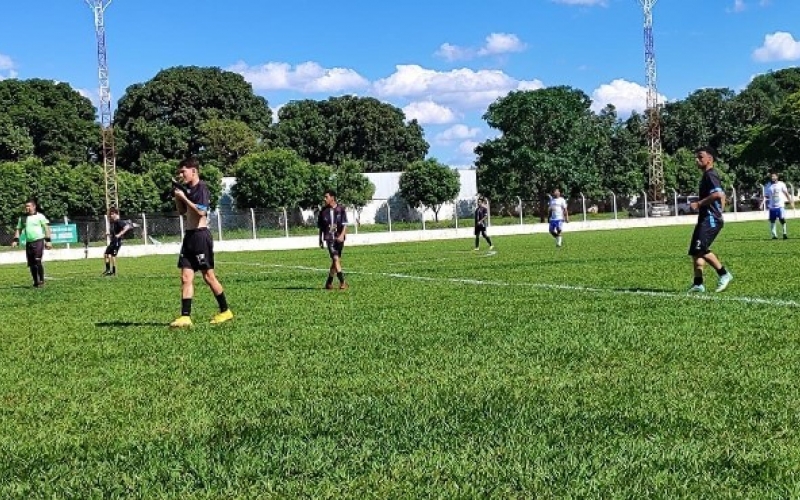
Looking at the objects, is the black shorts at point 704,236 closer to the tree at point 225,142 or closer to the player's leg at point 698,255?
the player's leg at point 698,255

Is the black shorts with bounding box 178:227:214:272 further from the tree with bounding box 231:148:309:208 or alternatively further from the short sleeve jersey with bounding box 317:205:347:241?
the tree with bounding box 231:148:309:208

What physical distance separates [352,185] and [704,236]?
54.2 m

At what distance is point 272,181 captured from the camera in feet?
194

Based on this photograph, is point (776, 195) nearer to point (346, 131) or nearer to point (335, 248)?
point (335, 248)

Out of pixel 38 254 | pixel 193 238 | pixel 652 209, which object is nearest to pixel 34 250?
pixel 38 254

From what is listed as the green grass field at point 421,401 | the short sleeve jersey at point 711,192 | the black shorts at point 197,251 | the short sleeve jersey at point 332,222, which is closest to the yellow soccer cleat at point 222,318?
the green grass field at point 421,401

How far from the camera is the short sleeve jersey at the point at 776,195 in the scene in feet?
73.8

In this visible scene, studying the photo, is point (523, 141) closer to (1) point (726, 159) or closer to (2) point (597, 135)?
(2) point (597, 135)

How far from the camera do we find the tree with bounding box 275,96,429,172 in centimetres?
8619

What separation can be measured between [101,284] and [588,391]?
1512 cm

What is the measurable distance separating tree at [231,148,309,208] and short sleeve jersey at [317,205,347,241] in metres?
44.8

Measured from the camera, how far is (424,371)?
6.04 meters

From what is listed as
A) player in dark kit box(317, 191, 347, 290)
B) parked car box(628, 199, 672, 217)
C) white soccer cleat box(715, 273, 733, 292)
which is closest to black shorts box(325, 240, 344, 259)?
player in dark kit box(317, 191, 347, 290)

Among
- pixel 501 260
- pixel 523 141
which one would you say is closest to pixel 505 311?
pixel 501 260
